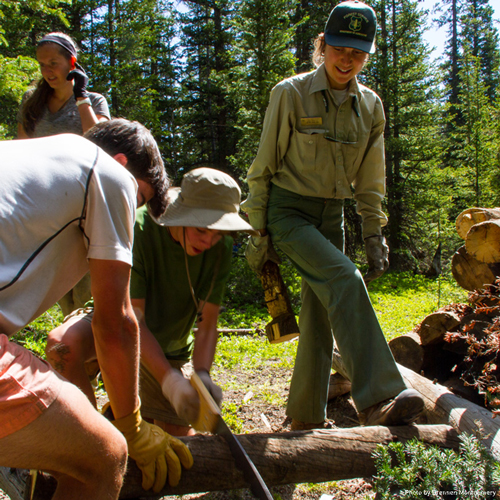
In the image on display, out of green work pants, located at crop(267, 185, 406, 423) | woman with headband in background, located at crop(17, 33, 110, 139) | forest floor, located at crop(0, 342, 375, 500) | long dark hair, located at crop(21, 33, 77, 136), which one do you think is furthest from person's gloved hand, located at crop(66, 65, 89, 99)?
forest floor, located at crop(0, 342, 375, 500)

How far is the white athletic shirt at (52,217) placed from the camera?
1.30m

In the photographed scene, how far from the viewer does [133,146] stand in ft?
7.34

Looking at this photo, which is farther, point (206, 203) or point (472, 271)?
point (472, 271)

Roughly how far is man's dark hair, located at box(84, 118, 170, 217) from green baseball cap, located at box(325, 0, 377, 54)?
1.48 metres

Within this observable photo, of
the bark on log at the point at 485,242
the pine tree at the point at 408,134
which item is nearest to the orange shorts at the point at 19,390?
the bark on log at the point at 485,242

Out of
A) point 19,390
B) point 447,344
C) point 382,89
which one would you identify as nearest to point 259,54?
point 382,89

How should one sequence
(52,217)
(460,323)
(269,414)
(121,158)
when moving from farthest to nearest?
1. (460,323)
2. (269,414)
3. (121,158)
4. (52,217)

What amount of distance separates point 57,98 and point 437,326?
12.5ft

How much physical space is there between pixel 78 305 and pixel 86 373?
4.90ft

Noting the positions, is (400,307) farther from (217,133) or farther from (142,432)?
(217,133)

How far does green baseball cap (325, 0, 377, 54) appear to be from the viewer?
288 cm

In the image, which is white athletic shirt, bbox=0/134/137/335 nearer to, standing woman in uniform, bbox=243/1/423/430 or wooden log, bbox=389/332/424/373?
standing woman in uniform, bbox=243/1/423/430

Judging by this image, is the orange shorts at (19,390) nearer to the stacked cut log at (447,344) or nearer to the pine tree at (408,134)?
the stacked cut log at (447,344)

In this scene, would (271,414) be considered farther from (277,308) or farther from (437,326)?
(437,326)
